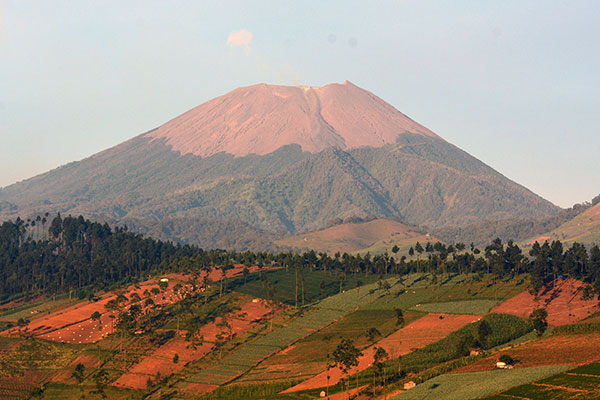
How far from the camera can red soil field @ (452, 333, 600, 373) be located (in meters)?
151

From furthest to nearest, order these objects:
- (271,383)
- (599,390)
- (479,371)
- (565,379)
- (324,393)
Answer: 1. (271,383)
2. (324,393)
3. (479,371)
4. (565,379)
5. (599,390)

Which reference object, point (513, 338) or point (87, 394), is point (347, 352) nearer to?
point (513, 338)

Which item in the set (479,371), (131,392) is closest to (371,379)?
(479,371)

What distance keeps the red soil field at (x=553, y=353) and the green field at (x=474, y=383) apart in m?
4.99

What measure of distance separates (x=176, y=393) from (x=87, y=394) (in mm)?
24444

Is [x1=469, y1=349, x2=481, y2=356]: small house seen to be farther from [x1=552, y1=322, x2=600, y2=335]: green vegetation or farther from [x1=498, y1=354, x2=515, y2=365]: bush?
[x1=498, y1=354, x2=515, y2=365]: bush

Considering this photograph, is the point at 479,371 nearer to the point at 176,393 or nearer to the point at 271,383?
the point at 271,383

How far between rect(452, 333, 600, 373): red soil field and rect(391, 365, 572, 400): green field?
499cm

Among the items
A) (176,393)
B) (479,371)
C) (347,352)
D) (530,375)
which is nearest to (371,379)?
(347,352)

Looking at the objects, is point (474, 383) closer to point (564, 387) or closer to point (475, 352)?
point (564, 387)

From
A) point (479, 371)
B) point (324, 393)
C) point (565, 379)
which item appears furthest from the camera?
point (324, 393)

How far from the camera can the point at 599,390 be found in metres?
124

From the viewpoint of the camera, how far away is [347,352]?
169 metres

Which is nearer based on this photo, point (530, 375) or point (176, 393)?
point (530, 375)
